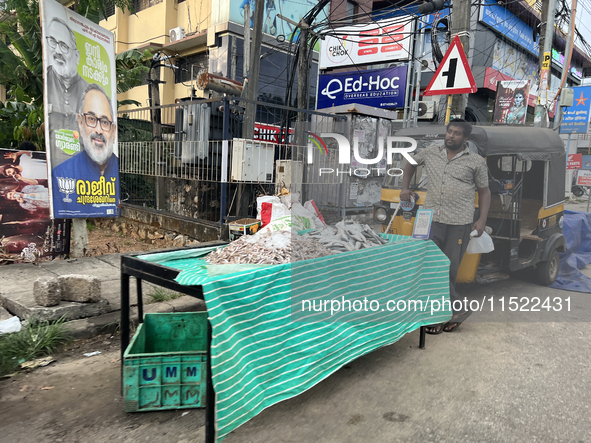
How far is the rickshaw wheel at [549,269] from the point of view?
6051mm

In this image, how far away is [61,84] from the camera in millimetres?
4758

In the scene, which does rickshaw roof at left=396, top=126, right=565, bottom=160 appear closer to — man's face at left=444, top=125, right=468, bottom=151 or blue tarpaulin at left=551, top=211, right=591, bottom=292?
man's face at left=444, top=125, right=468, bottom=151

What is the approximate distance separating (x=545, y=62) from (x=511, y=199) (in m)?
5.90

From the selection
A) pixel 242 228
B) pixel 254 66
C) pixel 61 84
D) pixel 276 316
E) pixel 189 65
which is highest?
pixel 189 65

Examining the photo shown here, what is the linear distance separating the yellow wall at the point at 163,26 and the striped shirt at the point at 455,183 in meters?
11.5

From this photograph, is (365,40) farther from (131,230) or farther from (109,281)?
(109,281)

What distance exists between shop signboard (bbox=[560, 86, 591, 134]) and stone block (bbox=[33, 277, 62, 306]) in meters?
18.2

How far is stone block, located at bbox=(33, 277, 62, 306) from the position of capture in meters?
3.69

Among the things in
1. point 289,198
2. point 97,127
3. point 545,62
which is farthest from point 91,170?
point 545,62

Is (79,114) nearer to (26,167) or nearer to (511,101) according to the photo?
(26,167)

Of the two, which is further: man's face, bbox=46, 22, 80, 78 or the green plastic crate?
man's face, bbox=46, 22, 80, 78

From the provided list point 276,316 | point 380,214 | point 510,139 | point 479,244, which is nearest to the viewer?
point 276,316

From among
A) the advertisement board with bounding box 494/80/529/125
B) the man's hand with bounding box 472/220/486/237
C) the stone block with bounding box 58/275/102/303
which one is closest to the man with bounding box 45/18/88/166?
the stone block with bounding box 58/275/102/303

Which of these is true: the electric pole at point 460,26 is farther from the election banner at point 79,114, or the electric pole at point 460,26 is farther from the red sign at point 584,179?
the red sign at point 584,179
